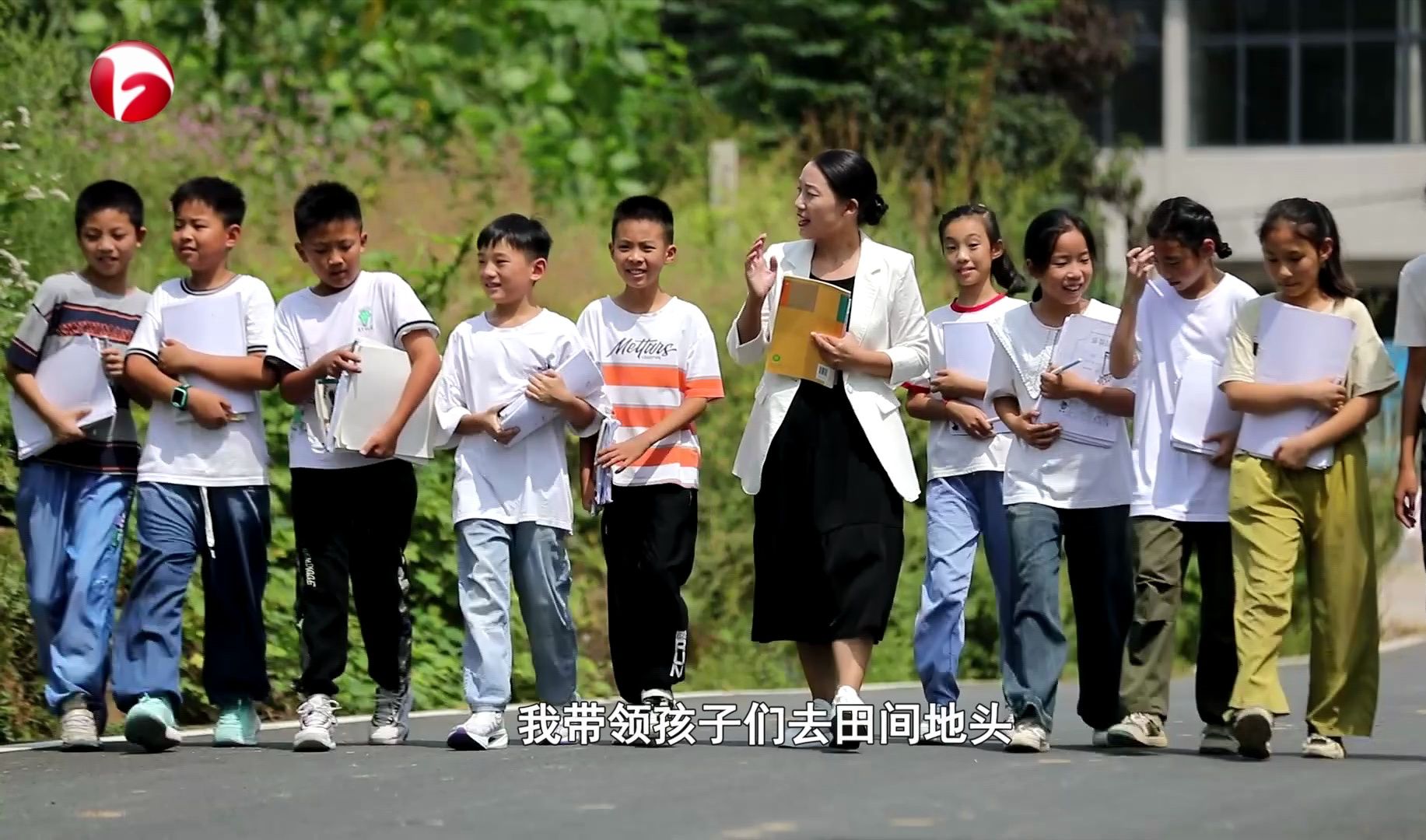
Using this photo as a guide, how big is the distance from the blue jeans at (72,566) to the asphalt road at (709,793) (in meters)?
0.32

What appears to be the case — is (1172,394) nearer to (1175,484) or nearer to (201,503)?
(1175,484)

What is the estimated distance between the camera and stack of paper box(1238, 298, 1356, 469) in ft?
28.3

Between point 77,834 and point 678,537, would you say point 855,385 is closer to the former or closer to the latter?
point 678,537

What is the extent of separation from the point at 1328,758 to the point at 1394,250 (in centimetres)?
3553

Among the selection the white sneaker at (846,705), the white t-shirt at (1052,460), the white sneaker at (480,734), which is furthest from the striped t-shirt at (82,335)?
the white t-shirt at (1052,460)

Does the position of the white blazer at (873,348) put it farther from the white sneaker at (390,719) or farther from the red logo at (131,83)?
the red logo at (131,83)

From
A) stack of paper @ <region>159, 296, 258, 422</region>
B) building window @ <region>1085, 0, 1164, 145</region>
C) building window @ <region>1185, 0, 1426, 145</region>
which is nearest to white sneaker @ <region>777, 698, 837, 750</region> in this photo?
stack of paper @ <region>159, 296, 258, 422</region>

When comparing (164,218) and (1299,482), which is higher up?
(164,218)

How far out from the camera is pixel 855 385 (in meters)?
8.84

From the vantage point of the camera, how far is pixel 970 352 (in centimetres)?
959

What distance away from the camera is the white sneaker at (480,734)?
8781mm

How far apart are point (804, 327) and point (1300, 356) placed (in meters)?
1.63

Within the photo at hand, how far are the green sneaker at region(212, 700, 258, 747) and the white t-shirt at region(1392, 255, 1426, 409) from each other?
4124 mm

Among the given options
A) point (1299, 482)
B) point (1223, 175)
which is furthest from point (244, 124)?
point (1223, 175)
